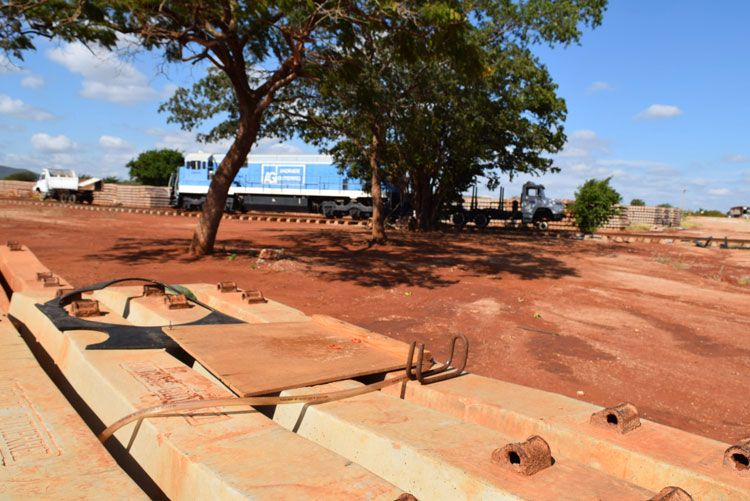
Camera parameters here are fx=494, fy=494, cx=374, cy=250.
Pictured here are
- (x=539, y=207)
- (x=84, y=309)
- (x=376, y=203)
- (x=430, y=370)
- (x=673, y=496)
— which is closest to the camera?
(x=673, y=496)

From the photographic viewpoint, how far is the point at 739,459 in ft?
5.61

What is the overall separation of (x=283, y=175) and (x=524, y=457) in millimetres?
32730

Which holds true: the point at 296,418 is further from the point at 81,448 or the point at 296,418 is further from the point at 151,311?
the point at 151,311

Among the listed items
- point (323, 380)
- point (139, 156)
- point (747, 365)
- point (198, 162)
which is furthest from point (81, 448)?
point (139, 156)

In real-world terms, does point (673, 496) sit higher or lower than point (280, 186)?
lower


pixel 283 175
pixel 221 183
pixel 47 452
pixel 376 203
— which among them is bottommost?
pixel 47 452

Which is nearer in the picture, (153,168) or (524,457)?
(524,457)

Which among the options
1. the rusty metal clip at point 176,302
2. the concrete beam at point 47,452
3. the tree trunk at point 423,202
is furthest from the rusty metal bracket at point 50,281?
the tree trunk at point 423,202

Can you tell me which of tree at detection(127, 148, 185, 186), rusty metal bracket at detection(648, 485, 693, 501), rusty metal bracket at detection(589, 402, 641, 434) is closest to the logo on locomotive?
tree at detection(127, 148, 185, 186)

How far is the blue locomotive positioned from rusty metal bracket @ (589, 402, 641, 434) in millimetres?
29308

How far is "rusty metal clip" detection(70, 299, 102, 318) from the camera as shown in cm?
322

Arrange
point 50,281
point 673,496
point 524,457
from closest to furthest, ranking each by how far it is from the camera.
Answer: point 673,496 < point 524,457 < point 50,281

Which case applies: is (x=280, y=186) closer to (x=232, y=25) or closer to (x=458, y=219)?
(x=458, y=219)

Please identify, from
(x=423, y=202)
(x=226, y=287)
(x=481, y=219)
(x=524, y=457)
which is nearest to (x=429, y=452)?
(x=524, y=457)
